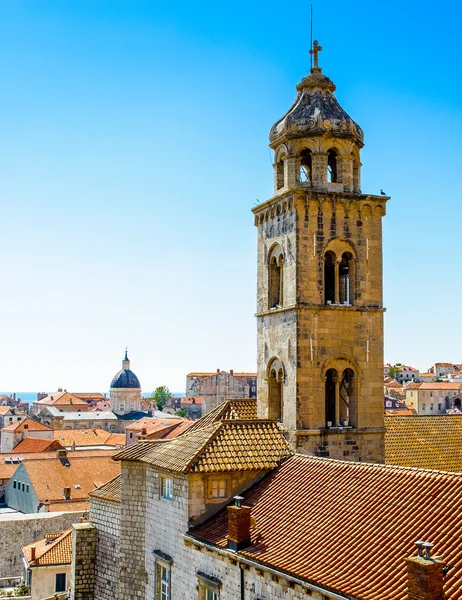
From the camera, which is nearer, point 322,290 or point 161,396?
point 322,290

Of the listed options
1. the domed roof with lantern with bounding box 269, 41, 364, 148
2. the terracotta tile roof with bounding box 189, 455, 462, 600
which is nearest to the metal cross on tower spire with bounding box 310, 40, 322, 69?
the domed roof with lantern with bounding box 269, 41, 364, 148

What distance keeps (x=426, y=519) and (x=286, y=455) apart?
6.50 metres

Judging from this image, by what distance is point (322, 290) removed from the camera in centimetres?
2277

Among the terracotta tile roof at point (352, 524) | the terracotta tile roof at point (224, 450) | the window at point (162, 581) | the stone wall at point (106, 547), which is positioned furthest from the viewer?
the stone wall at point (106, 547)

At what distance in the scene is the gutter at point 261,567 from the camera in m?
12.6

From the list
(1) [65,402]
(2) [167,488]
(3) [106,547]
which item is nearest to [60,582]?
(3) [106,547]

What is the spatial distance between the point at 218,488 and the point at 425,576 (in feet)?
26.5

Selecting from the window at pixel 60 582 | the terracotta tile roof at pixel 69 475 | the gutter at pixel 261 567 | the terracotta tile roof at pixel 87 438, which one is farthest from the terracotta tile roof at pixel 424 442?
the terracotta tile roof at pixel 87 438

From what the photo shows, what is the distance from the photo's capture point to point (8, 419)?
133m

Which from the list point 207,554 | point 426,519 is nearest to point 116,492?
point 207,554

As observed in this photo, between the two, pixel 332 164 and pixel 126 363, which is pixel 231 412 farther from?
pixel 126 363

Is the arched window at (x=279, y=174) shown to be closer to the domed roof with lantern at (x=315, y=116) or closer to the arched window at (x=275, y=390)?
the domed roof with lantern at (x=315, y=116)

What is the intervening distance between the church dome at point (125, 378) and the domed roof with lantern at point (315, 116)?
96372 millimetres

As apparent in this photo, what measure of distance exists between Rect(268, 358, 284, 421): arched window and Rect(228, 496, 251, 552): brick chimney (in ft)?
24.4
